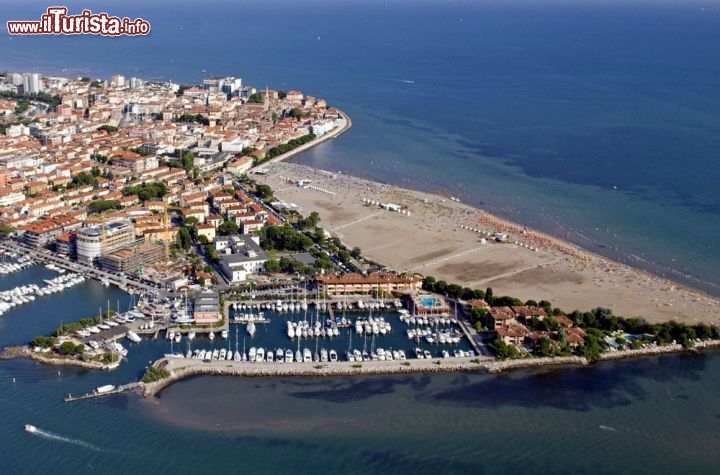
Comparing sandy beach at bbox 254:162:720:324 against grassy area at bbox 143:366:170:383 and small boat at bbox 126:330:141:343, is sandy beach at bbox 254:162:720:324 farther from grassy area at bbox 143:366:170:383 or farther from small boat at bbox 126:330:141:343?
grassy area at bbox 143:366:170:383

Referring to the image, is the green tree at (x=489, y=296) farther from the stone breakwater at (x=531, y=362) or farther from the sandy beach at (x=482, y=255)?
the stone breakwater at (x=531, y=362)

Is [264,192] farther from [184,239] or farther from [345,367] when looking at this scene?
[345,367]

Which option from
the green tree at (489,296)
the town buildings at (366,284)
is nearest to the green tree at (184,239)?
the town buildings at (366,284)

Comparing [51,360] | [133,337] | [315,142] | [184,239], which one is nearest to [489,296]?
[133,337]

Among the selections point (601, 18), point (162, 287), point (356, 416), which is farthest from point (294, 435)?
point (601, 18)

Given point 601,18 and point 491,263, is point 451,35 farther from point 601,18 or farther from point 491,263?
point 491,263
